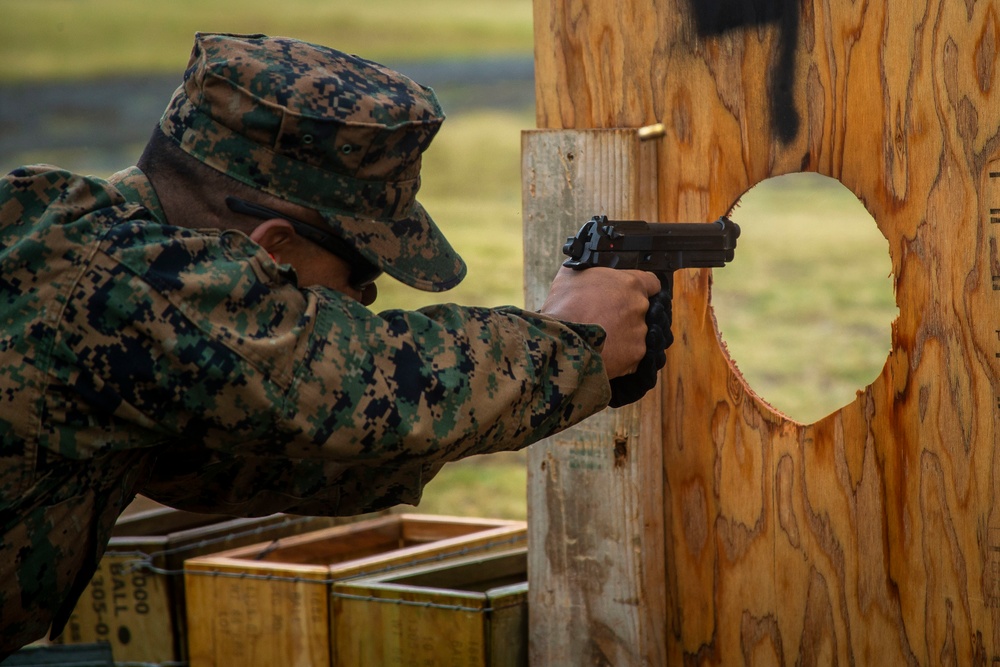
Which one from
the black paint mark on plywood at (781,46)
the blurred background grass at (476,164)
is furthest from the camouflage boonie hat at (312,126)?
the blurred background grass at (476,164)

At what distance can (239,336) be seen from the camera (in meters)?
1.55

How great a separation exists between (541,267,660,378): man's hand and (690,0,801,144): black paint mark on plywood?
18.1 inches

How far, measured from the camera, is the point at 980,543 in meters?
2.05

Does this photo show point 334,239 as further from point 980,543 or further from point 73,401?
point 980,543

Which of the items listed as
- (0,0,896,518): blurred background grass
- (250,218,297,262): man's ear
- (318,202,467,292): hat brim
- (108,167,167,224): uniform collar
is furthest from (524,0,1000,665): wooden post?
(0,0,896,518): blurred background grass

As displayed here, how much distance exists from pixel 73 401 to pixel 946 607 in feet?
5.34

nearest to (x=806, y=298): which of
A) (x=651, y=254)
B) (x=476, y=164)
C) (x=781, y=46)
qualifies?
(x=476, y=164)

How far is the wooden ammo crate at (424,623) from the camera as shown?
258cm

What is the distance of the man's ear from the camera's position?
5.75 feet

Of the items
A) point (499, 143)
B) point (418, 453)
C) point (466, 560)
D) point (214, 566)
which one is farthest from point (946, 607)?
point (499, 143)

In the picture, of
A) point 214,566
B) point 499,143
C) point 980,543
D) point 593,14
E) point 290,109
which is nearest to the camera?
point 290,109

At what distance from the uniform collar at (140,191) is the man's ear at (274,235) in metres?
0.17

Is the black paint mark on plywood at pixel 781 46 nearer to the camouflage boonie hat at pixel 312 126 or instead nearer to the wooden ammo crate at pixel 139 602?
the camouflage boonie hat at pixel 312 126

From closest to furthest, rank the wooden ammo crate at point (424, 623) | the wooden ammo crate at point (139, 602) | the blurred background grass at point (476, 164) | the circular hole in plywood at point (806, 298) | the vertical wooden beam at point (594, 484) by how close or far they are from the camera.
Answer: the vertical wooden beam at point (594, 484), the wooden ammo crate at point (424, 623), the wooden ammo crate at point (139, 602), the circular hole in plywood at point (806, 298), the blurred background grass at point (476, 164)
